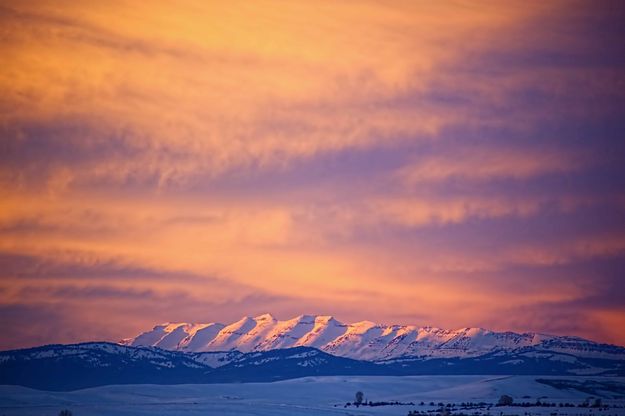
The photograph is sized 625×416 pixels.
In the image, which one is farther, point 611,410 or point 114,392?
point 114,392

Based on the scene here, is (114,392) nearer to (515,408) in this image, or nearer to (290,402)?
(290,402)

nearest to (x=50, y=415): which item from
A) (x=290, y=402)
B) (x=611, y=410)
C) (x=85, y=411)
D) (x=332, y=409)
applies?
(x=85, y=411)

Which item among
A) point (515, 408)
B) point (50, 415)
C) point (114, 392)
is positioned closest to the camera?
point (50, 415)

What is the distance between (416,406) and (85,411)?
173 feet

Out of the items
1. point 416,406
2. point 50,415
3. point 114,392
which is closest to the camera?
point 50,415

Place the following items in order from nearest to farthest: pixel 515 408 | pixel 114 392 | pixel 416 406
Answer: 1. pixel 515 408
2. pixel 416 406
3. pixel 114 392

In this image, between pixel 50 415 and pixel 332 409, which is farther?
pixel 332 409

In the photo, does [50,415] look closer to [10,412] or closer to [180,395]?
[10,412]

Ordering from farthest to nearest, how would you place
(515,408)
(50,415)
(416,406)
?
(416,406) → (515,408) → (50,415)

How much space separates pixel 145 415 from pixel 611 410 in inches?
2600

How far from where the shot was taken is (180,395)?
19462cm

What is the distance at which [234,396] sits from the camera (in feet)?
646

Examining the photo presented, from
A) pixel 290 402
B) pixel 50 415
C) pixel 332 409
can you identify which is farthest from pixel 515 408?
pixel 50 415

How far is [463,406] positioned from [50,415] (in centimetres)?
6259
